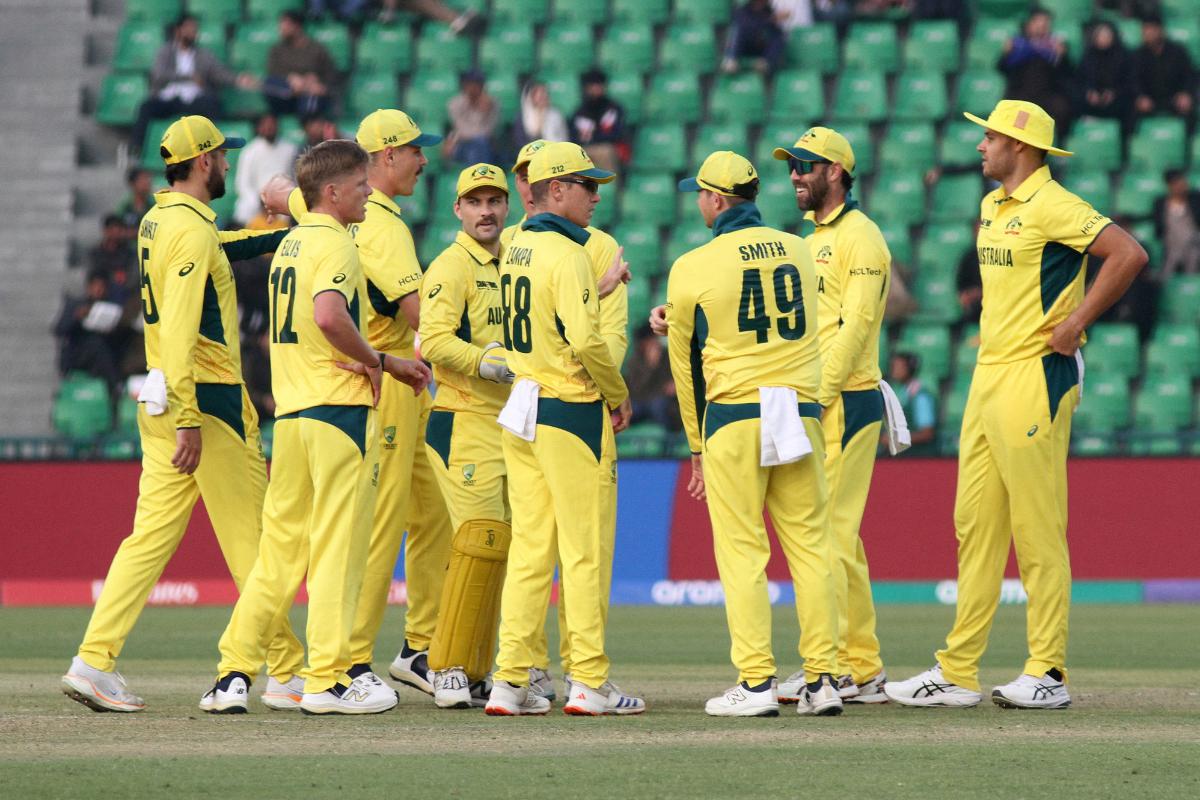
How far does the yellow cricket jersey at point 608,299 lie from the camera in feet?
31.2

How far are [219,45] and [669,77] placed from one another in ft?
19.1

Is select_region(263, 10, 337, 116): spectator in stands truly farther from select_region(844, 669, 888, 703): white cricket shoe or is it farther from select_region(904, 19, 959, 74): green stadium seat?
select_region(844, 669, 888, 703): white cricket shoe

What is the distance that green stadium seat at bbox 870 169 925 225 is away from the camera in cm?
2116

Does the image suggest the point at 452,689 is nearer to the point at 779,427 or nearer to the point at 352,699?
the point at 352,699

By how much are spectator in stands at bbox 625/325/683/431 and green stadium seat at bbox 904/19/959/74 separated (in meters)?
5.96

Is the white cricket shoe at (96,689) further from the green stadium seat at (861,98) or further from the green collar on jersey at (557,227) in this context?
the green stadium seat at (861,98)

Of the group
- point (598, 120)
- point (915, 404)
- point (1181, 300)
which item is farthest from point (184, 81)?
point (1181, 300)

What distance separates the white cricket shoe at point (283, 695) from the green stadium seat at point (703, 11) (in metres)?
15.5

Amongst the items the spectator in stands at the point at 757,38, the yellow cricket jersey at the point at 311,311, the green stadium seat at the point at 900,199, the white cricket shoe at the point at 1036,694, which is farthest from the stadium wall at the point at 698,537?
the yellow cricket jersey at the point at 311,311

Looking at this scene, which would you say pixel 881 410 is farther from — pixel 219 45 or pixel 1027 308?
pixel 219 45

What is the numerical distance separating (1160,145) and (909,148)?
2.77 metres

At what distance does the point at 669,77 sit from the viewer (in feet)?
74.6

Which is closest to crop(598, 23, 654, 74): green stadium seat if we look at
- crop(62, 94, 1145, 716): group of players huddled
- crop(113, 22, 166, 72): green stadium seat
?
crop(113, 22, 166, 72): green stadium seat

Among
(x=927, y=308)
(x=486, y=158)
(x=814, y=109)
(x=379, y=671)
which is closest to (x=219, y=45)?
(x=486, y=158)
